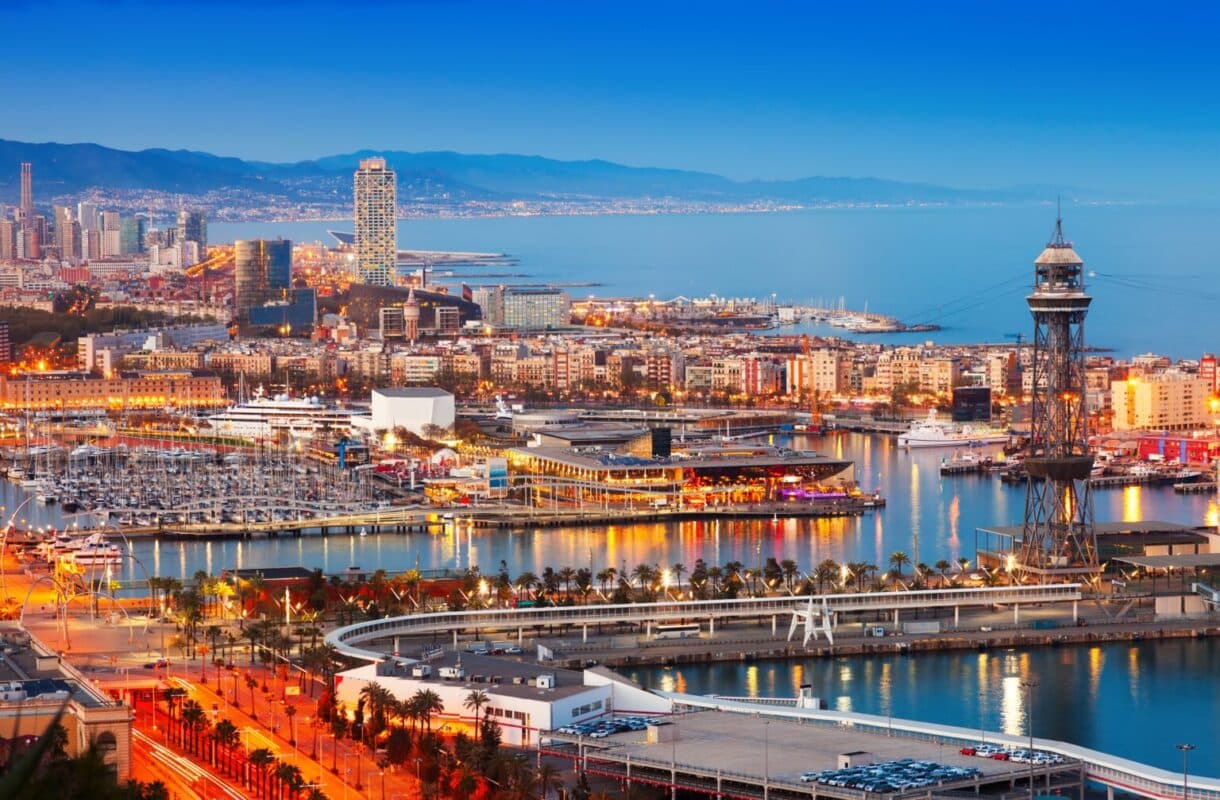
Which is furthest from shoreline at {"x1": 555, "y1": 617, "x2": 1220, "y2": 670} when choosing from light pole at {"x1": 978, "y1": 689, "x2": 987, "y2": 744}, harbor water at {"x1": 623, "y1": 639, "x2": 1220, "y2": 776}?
light pole at {"x1": 978, "y1": 689, "x2": 987, "y2": 744}

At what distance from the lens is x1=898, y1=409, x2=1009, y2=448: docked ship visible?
107 ft

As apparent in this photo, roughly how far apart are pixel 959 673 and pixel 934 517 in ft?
28.4

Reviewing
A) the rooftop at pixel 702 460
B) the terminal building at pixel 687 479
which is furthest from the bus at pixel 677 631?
the rooftop at pixel 702 460

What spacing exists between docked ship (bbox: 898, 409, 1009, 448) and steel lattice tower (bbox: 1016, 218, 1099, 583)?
495 inches

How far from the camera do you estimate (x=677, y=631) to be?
16.8m

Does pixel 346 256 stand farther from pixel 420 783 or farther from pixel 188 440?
pixel 420 783

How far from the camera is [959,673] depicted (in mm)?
15750

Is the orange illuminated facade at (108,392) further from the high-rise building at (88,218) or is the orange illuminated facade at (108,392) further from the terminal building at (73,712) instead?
the high-rise building at (88,218)

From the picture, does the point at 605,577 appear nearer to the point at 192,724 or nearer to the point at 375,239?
the point at 192,724

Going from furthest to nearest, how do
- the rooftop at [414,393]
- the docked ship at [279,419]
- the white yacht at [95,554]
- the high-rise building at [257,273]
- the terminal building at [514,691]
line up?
the high-rise building at [257,273]
the docked ship at [279,419]
the rooftop at [414,393]
the white yacht at [95,554]
the terminal building at [514,691]

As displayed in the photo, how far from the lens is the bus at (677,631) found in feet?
54.6

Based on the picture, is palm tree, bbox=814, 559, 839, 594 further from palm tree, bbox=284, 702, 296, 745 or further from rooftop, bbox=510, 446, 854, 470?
rooftop, bbox=510, 446, 854, 470

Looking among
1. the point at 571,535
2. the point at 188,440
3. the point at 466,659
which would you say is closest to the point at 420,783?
the point at 466,659

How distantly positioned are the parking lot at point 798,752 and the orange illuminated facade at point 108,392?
2543 centimetres
